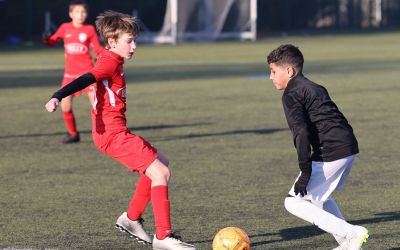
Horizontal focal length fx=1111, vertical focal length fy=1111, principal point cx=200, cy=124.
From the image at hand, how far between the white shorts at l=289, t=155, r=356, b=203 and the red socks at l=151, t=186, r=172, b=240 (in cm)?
87

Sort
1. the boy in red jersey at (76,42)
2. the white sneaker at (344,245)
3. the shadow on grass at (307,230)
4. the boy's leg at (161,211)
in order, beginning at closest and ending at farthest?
the white sneaker at (344,245) < the boy's leg at (161,211) < the shadow on grass at (307,230) < the boy in red jersey at (76,42)

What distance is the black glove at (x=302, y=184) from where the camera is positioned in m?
7.23

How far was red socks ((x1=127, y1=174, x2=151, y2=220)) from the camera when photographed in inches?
315

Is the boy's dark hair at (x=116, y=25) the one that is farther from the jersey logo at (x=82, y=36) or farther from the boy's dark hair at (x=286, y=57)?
the jersey logo at (x=82, y=36)

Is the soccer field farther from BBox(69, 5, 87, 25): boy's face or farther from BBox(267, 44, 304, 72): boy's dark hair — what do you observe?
BBox(69, 5, 87, 25): boy's face

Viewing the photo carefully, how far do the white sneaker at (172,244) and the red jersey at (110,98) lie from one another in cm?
85

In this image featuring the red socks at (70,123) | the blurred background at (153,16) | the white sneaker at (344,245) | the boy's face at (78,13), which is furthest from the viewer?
the blurred background at (153,16)

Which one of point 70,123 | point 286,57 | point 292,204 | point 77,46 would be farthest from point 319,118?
point 77,46

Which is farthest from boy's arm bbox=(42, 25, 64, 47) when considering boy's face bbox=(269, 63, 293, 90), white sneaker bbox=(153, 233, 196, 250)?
boy's face bbox=(269, 63, 293, 90)

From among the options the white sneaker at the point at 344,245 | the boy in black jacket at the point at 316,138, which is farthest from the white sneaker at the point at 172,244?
the white sneaker at the point at 344,245

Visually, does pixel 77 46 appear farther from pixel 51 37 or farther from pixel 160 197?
pixel 160 197

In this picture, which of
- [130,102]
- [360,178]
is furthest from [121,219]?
[130,102]

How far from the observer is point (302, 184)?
7262mm

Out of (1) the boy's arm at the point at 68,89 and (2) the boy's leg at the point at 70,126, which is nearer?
(1) the boy's arm at the point at 68,89
